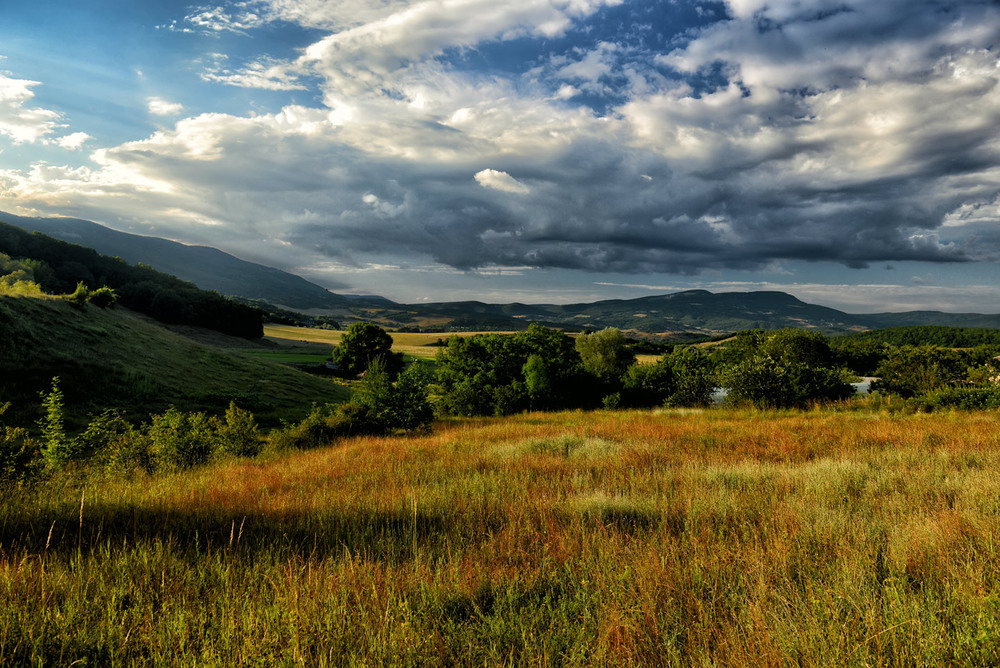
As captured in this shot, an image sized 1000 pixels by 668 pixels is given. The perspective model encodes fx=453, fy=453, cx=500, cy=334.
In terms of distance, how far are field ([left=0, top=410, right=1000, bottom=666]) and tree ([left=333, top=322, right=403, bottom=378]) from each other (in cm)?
7073

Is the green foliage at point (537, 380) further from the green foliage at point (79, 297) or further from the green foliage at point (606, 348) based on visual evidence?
the green foliage at point (606, 348)

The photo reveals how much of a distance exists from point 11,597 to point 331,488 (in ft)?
14.6

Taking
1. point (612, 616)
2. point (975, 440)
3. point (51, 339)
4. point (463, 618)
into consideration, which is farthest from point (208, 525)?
point (51, 339)

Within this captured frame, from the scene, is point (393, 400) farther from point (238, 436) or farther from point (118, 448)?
point (118, 448)

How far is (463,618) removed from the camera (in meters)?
3.61

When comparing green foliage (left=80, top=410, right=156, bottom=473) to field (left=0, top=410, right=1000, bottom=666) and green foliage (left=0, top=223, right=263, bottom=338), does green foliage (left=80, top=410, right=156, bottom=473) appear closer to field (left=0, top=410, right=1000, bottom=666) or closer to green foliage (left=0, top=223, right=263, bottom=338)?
field (left=0, top=410, right=1000, bottom=666)

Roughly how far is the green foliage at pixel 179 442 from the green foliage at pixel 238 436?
0.25 metres

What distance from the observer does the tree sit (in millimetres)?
76812

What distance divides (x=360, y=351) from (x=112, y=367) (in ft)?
177

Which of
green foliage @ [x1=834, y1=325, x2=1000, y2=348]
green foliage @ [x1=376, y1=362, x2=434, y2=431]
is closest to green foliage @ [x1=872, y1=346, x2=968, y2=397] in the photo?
green foliage @ [x1=376, y1=362, x2=434, y2=431]

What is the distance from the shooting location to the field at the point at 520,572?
3023mm

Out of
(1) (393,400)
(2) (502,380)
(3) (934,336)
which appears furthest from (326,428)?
(3) (934,336)

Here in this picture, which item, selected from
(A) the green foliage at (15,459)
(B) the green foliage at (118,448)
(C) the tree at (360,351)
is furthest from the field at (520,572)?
(C) the tree at (360,351)

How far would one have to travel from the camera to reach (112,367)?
2408 cm
